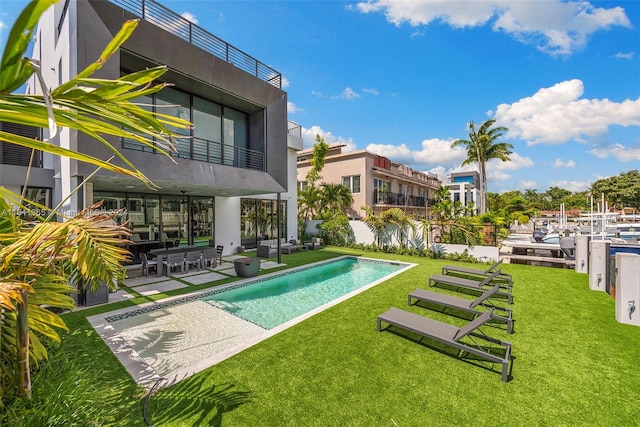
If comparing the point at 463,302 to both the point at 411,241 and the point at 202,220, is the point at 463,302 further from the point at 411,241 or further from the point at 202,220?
the point at 202,220

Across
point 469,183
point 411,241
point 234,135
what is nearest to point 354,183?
point 411,241

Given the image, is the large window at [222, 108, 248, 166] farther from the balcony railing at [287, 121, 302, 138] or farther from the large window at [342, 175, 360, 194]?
the large window at [342, 175, 360, 194]

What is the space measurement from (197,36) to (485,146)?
3069 cm

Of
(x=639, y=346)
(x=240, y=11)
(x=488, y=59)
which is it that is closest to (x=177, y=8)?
(x=240, y=11)

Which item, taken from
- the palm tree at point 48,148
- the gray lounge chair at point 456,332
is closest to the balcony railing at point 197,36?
the palm tree at point 48,148

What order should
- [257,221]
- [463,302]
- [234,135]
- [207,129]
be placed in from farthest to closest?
[257,221] < [234,135] < [207,129] < [463,302]

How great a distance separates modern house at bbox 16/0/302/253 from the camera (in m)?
8.00

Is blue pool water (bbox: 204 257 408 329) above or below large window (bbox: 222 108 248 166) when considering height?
below

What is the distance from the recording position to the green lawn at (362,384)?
373cm

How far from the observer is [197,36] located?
10570 mm

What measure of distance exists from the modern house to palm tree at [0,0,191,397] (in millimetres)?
3580

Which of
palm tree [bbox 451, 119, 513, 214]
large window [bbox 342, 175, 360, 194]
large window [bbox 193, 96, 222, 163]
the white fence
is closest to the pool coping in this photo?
large window [bbox 193, 96, 222, 163]

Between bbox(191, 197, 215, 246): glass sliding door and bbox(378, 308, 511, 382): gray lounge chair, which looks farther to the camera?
bbox(191, 197, 215, 246): glass sliding door

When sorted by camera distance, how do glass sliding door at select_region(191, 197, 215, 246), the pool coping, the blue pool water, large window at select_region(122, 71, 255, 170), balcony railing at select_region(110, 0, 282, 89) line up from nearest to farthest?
the pool coping → the blue pool water → balcony railing at select_region(110, 0, 282, 89) → large window at select_region(122, 71, 255, 170) → glass sliding door at select_region(191, 197, 215, 246)
